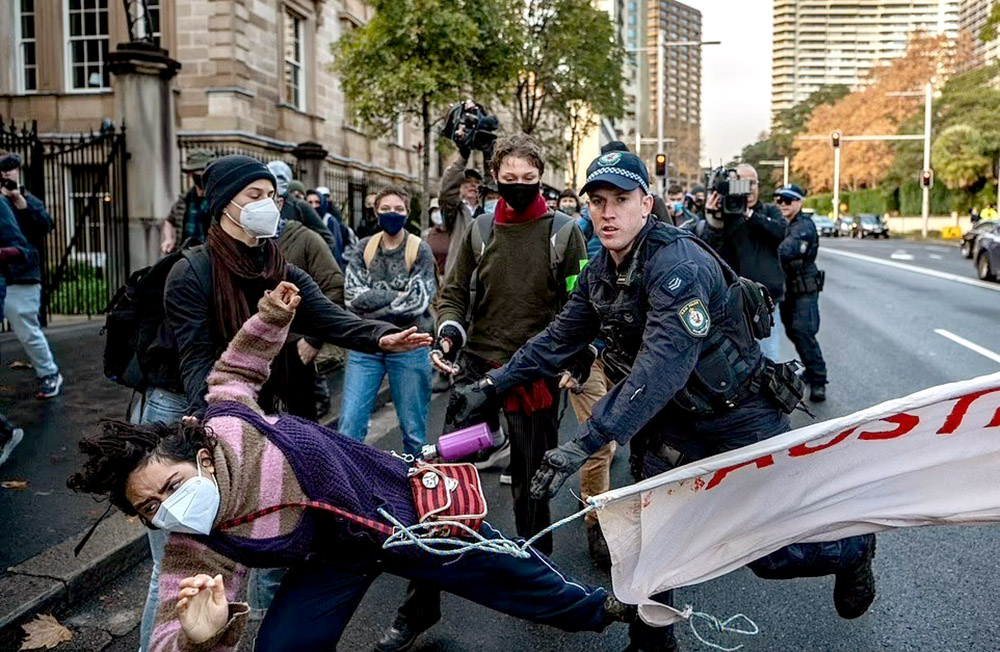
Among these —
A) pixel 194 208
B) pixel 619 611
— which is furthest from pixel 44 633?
pixel 194 208

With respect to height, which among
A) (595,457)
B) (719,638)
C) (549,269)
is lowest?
(719,638)

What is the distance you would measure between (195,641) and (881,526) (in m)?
2.19

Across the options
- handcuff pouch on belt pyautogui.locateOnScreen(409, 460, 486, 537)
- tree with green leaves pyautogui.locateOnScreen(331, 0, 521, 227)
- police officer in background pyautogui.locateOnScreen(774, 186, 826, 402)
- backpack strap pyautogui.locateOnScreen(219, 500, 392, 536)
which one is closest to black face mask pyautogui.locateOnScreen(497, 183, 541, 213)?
handcuff pouch on belt pyautogui.locateOnScreen(409, 460, 486, 537)

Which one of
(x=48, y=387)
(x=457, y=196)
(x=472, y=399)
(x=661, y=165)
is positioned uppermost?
(x=661, y=165)

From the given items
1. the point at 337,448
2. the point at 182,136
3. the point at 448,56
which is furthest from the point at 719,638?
the point at 182,136

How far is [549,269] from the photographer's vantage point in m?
4.47

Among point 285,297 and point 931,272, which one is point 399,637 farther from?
point 931,272

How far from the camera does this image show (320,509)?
103 inches

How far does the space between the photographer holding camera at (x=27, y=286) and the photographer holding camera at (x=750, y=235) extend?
17.4ft

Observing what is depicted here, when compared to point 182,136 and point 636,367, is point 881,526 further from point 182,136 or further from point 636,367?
point 182,136

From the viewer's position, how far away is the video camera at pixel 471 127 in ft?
18.5

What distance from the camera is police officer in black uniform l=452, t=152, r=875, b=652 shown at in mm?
2973

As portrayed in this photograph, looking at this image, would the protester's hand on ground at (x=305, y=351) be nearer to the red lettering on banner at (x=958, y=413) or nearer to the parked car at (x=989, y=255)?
the red lettering on banner at (x=958, y=413)

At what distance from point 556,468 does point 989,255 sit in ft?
70.2
